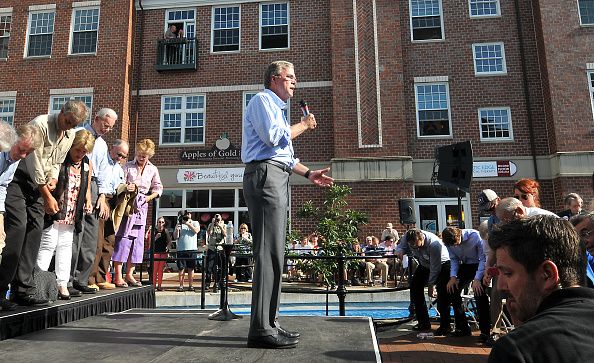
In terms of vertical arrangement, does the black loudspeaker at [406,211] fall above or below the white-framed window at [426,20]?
below

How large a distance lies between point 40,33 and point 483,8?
1741cm

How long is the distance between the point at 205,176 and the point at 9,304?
41.1 ft

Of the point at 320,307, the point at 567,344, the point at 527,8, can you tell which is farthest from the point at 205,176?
the point at 567,344

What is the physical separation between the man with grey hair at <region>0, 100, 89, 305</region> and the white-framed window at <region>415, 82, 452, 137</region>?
43.3ft

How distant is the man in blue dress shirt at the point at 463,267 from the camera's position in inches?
211

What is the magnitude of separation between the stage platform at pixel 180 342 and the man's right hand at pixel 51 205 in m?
0.96

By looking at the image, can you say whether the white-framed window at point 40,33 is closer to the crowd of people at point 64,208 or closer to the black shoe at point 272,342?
the crowd of people at point 64,208

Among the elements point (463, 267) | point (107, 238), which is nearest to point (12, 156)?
point (107, 238)

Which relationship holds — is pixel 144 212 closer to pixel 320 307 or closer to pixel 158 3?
pixel 320 307

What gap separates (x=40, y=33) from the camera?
55.3 feet

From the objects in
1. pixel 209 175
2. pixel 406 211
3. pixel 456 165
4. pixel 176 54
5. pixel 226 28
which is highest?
pixel 226 28

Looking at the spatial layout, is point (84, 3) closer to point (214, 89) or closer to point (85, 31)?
point (85, 31)

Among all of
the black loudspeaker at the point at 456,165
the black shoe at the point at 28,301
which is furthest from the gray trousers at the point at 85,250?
the black loudspeaker at the point at 456,165

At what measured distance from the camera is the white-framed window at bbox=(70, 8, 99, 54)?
1659 cm
